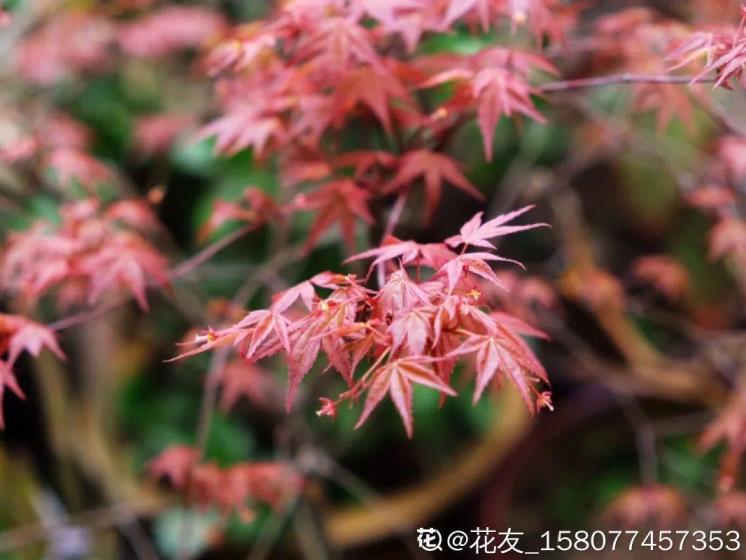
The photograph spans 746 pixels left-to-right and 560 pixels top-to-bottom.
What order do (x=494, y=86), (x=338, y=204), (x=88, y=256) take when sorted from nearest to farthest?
(x=494, y=86)
(x=338, y=204)
(x=88, y=256)

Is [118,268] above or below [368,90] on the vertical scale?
below

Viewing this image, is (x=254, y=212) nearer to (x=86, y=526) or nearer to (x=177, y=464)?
(x=177, y=464)

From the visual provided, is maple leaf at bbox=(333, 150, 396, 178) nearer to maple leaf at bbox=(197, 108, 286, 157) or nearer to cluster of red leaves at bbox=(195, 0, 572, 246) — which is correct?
cluster of red leaves at bbox=(195, 0, 572, 246)

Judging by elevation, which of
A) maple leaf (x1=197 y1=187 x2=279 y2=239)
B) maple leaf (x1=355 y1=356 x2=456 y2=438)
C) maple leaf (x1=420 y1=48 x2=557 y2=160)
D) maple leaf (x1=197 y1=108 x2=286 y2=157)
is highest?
maple leaf (x1=420 y1=48 x2=557 y2=160)

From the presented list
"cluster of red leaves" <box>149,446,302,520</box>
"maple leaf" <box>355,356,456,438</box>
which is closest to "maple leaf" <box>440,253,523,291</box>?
"maple leaf" <box>355,356,456,438</box>


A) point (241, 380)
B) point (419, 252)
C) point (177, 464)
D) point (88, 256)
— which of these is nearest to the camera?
point (419, 252)

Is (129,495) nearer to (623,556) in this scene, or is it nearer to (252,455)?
(252,455)

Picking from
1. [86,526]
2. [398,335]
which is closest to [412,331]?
[398,335]
